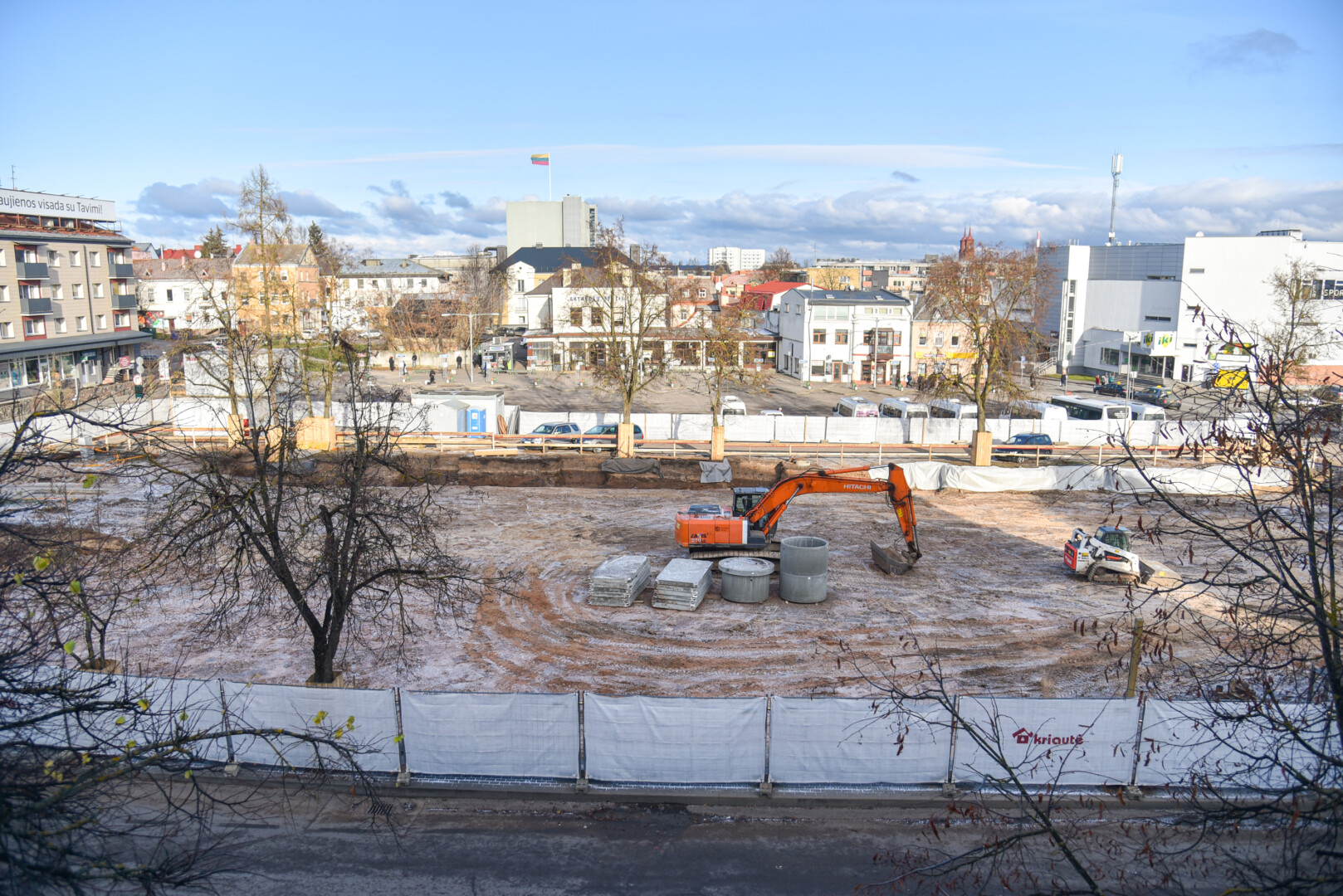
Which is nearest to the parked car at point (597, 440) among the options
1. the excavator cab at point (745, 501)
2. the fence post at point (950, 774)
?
the excavator cab at point (745, 501)

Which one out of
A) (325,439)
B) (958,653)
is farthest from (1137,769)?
(325,439)

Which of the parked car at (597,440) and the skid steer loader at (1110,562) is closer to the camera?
the skid steer loader at (1110,562)

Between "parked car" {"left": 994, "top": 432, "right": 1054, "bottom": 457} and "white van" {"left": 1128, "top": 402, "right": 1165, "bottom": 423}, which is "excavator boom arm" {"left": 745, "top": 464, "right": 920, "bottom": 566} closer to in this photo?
"parked car" {"left": 994, "top": 432, "right": 1054, "bottom": 457}

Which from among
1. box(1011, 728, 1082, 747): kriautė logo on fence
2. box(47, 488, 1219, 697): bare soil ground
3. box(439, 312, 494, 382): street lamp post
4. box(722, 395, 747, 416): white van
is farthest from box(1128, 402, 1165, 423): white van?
box(439, 312, 494, 382): street lamp post

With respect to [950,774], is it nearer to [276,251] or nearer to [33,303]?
[276,251]

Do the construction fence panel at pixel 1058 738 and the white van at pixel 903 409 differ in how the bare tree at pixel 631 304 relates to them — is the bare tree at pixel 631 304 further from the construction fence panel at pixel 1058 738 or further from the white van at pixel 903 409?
the construction fence panel at pixel 1058 738

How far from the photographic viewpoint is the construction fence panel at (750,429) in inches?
1597

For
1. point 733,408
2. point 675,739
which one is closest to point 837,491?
point 675,739

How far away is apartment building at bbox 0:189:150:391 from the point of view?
170ft

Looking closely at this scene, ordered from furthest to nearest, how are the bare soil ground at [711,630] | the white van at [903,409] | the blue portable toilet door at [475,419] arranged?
1. the white van at [903,409]
2. the blue portable toilet door at [475,419]
3. the bare soil ground at [711,630]

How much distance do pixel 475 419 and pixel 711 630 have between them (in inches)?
901

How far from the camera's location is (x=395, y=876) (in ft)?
36.2

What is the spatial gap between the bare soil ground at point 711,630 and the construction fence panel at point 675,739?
339 cm

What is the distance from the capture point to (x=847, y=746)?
12766 millimetres
